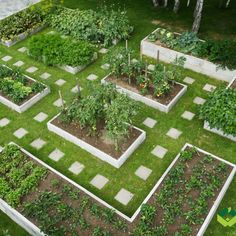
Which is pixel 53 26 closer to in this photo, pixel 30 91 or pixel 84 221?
pixel 30 91

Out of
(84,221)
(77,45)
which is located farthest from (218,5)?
(84,221)

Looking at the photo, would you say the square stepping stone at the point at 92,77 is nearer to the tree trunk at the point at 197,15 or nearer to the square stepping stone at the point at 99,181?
the square stepping stone at the point at 99,181

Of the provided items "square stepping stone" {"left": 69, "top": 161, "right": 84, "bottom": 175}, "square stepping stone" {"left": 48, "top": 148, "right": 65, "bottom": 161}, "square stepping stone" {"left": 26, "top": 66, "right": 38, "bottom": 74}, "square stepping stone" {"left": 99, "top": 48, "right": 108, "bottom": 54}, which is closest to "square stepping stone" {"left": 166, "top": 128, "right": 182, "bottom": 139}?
"square stepping stone" {"left": 69, "top": 161, "right": 84, "bottom": 175}

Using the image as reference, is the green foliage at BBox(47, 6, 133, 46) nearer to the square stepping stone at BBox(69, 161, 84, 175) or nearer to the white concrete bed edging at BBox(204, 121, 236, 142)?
the white concrete bed edging at BBox(204, 121, 236, 142)

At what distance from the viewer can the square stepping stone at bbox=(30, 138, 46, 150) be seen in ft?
35.3

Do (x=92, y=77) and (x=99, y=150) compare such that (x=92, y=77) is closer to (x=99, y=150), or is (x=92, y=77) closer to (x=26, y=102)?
(x=26, y=102)

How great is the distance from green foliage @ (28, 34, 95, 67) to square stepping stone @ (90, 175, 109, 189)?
5616 millimetres

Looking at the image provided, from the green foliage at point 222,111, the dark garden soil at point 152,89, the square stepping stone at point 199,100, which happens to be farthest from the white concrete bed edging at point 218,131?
the dark garden soil at point 152,89

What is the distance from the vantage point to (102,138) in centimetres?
1030

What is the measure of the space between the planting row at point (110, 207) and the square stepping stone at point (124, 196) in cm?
68

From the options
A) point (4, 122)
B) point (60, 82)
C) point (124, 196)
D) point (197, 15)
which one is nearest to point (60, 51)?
point (60, 82)

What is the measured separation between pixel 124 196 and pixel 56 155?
9.04 feet

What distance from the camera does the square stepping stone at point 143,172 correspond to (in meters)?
9.58

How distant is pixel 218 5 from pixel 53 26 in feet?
29.6
